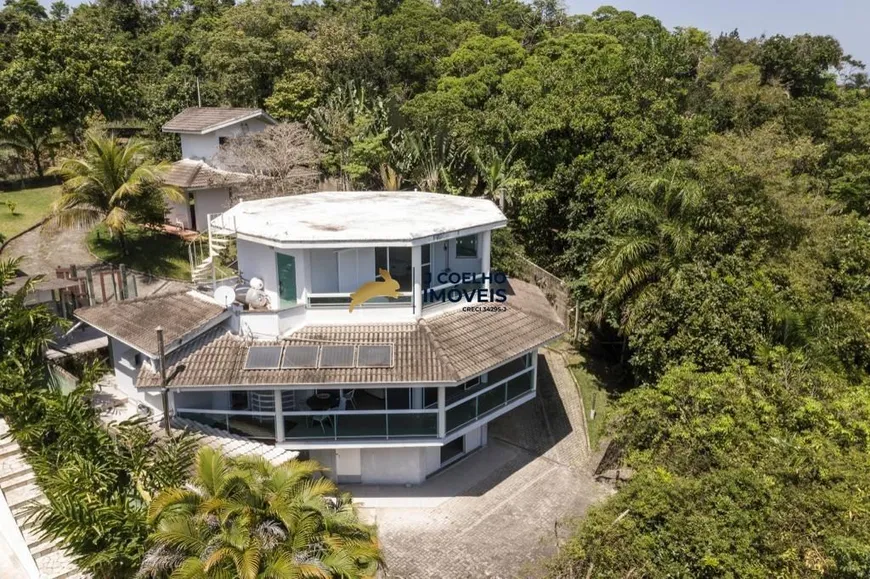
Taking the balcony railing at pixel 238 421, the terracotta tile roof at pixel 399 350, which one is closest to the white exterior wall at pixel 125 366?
the terracotta tile roof at pixel 399 350

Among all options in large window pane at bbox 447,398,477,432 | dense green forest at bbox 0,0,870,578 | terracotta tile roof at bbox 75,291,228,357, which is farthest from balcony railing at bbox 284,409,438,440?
dense green forest at bbox 0,0,870,578

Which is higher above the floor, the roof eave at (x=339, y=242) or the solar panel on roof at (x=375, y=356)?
the roof eave at (x=339, y=242)

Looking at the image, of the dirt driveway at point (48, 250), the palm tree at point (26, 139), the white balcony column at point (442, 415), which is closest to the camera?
the white balcony column at point (442, 415)

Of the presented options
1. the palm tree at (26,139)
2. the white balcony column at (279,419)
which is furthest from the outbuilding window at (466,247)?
the palm tree at (26,139)

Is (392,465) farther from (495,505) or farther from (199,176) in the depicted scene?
(199,176)

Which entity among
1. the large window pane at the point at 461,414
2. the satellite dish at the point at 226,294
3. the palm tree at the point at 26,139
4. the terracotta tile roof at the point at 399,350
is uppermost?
the palm tree at the point at 26,139

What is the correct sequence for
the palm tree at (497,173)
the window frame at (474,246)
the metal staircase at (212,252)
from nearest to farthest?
1. the metal staircase at (212,252)
2. the window frame at (474,246)
3. the palm tree at (497,173)

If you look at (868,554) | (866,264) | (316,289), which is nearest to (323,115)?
(316,289)

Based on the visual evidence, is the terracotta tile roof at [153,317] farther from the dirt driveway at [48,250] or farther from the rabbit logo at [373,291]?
the dirt driveway at [48,250]

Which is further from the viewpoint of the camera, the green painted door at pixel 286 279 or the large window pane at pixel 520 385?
the large window pane at pixel 520 385
